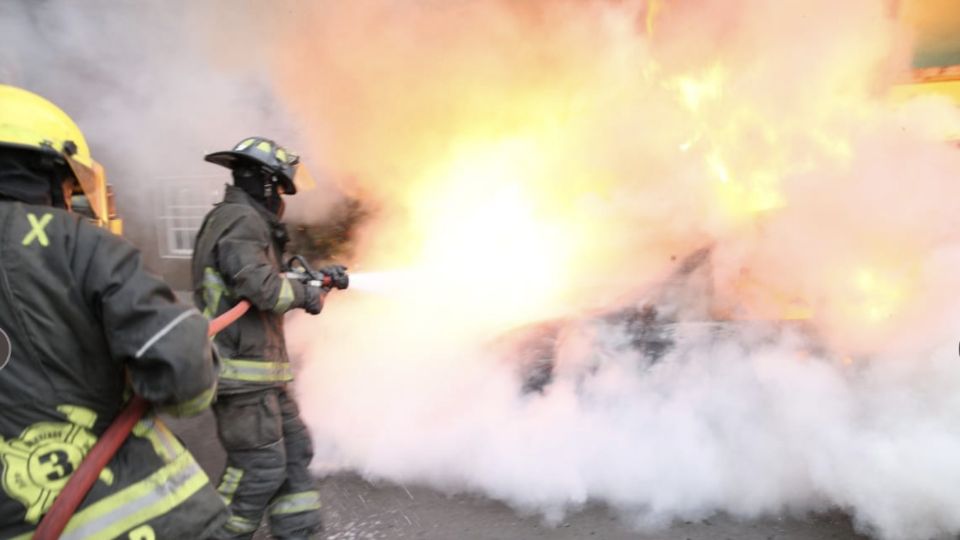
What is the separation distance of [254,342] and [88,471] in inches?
54.8

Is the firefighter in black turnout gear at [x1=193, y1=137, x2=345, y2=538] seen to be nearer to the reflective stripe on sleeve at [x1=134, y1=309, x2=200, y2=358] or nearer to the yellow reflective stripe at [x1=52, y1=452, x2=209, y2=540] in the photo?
the yellow reflective stripe at [x1=52, y1=452, x2=209, y2=540]

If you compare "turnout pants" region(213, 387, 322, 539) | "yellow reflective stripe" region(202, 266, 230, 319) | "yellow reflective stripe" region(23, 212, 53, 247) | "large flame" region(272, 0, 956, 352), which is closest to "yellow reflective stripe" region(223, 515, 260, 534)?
"turnout pants" region(213, 387, 322, 539)

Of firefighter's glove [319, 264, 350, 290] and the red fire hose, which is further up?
firefighter's glove [319, 264, 350, 290]

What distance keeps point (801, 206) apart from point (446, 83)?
2374 mm

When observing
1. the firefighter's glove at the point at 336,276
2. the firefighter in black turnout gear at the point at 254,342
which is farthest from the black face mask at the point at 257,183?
the firefighter's glove at the point at 336,276

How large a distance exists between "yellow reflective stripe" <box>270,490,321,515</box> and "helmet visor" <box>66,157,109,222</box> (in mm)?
1572

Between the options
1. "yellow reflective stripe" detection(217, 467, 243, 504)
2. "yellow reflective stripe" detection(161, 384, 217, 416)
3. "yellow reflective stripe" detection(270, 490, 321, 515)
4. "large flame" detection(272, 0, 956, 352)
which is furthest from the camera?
"large flame" detection(272, 0, 956, 352)

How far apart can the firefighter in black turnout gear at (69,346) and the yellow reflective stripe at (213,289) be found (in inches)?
50.2

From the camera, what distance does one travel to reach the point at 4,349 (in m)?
1.34

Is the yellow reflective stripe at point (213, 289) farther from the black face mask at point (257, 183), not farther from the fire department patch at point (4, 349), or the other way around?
the fire department patch at point (4, 349)

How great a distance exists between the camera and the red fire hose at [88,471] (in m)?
1.33

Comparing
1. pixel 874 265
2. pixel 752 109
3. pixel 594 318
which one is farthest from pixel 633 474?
pixel 752 109

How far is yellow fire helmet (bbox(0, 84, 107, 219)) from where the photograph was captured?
1392 mm

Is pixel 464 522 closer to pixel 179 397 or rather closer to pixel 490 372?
pixel 490 372
